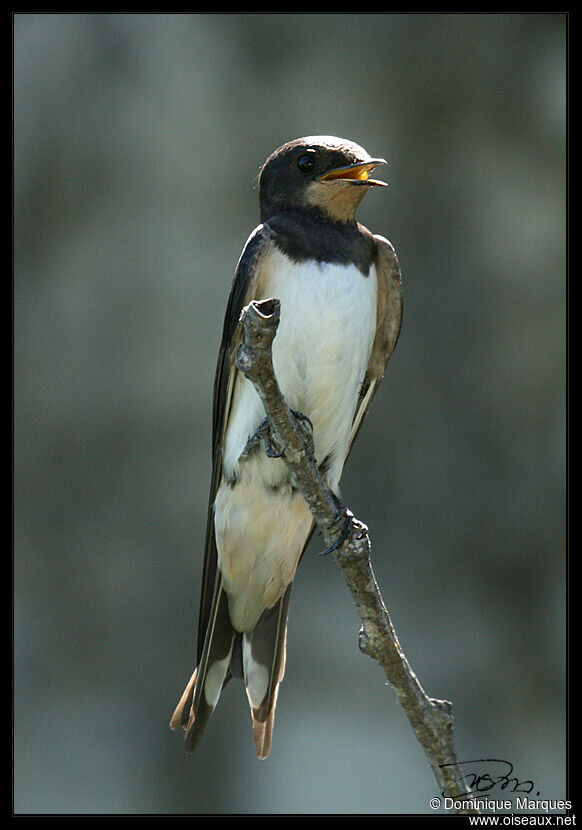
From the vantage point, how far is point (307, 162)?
7.06 feet

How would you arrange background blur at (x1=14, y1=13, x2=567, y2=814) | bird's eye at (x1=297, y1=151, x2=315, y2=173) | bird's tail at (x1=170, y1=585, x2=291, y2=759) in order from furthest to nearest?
background blur at (x1=14, y1=13, x2=567, y2=814)
bird's eye at (x1=297, y1=151, x2=315, y2=173)
bird's tail at (x1=170, y1=585, x2=291, y2=759)

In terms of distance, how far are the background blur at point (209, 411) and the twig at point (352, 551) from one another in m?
2.35

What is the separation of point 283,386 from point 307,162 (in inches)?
18.8

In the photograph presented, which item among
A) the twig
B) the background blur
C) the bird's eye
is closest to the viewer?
the twig

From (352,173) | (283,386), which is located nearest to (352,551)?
(283,386)

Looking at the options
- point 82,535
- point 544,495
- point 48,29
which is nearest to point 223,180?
point 48,29

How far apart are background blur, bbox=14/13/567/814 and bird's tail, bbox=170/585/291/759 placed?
5.67 ft

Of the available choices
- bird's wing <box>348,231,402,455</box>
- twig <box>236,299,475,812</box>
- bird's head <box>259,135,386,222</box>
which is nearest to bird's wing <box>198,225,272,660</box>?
bird's head <box>259,135,386,222</box>

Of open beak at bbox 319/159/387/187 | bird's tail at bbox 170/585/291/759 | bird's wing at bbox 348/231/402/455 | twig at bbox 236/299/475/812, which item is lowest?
bird's tail at bbox 170/585/291/759

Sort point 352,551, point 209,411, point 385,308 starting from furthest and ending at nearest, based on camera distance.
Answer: point 209,411 < point 385,308 < point 352,551

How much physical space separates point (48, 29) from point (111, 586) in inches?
86.9

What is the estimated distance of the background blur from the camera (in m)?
3.97

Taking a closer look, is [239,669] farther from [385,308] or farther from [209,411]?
[209,411]

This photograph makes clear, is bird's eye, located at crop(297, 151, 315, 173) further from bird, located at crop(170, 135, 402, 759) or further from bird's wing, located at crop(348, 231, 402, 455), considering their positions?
bird's wing, located at crop(348, 231, 402, 455)
